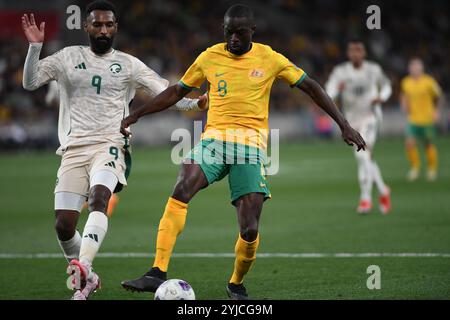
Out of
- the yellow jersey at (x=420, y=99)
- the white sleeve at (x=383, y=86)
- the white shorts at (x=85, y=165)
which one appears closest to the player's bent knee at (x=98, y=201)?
the white shorts at (x=85, y=165)

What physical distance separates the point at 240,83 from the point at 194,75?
0.45 m

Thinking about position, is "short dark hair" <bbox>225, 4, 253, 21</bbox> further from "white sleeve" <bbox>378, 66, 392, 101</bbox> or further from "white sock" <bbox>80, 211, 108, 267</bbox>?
"white sleeve" <bbox>378, 66, 392, 101</bbox>

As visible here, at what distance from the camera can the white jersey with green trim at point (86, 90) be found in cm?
866

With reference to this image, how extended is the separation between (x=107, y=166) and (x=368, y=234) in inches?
211

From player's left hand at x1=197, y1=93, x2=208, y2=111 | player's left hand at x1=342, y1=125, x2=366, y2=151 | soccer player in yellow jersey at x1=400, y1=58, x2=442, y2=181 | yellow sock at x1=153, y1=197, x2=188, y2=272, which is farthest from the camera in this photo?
soccer player in yellow jersey at x1=400, y1=58, x2=442, y2=181

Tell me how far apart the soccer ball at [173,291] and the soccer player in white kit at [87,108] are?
124 centimetres

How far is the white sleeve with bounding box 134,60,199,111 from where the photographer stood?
8.96 m

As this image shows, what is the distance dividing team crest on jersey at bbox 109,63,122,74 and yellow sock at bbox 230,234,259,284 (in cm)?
199

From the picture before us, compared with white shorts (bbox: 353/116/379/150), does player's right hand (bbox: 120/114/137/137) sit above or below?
below

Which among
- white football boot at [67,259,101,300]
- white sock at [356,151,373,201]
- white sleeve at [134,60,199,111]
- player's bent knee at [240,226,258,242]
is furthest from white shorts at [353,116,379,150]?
white football boot at [67,259,101,300]

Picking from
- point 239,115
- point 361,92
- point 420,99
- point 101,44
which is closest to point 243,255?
point 239,115

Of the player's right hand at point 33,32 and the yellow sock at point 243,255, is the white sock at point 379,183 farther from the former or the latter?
the player's right hand at point 33,32

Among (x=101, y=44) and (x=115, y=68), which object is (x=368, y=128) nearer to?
(x=115, y=68)
